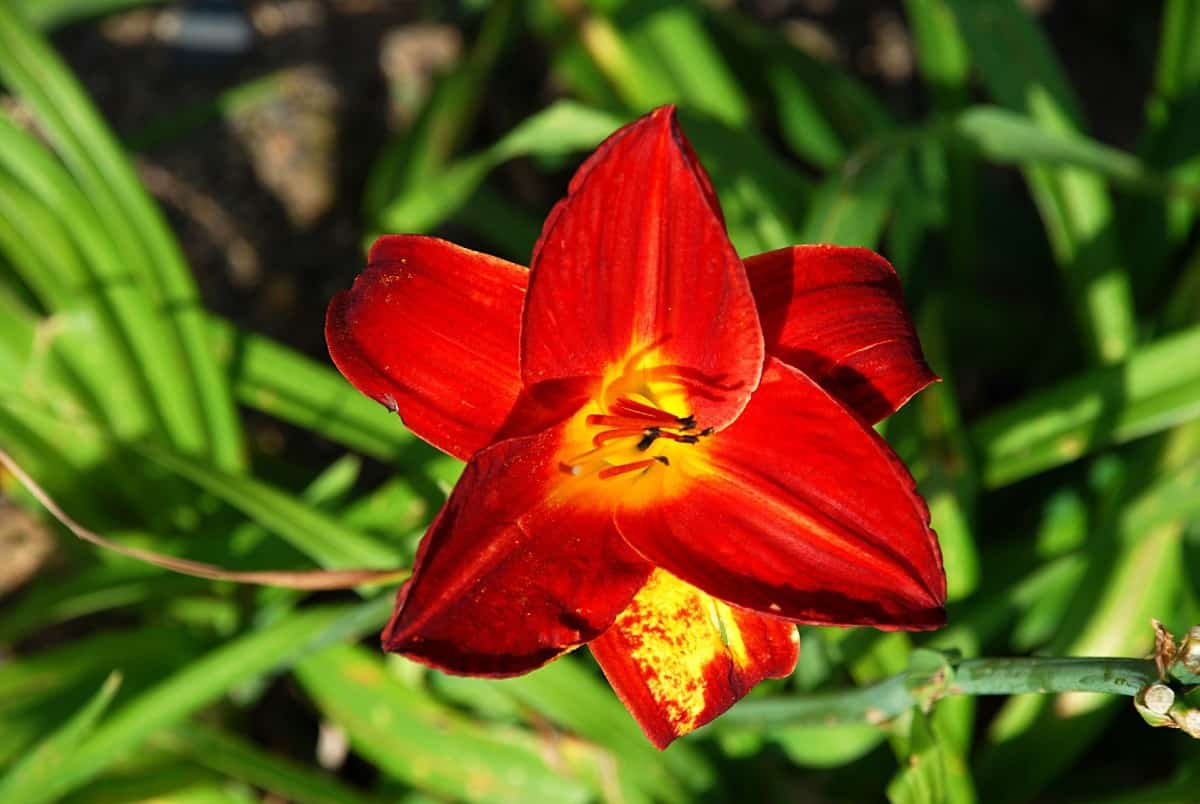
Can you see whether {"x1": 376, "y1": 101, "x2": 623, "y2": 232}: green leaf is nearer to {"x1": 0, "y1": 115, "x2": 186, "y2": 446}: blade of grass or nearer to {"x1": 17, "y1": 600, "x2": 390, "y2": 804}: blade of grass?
{"x1": 0, "y1": 115, "x2": 186, "y2": 446}: blade of grass

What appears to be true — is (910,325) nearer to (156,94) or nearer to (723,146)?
(723,146)

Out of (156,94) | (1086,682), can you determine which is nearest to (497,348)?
(1086,682)

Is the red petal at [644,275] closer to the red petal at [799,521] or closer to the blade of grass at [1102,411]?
the red petal at [799,521]

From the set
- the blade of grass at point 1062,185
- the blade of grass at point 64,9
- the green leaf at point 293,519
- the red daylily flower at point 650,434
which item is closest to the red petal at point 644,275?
the red daylily flower at point 650,434

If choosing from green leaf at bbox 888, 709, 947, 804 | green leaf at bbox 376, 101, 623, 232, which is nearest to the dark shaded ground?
green leaf at bbox 376, 101, 623, 232

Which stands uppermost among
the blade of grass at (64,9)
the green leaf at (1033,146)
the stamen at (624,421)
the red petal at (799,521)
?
the blade of grass at (64,9)

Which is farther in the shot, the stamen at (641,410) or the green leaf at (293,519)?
the green leaf at (293,519)
